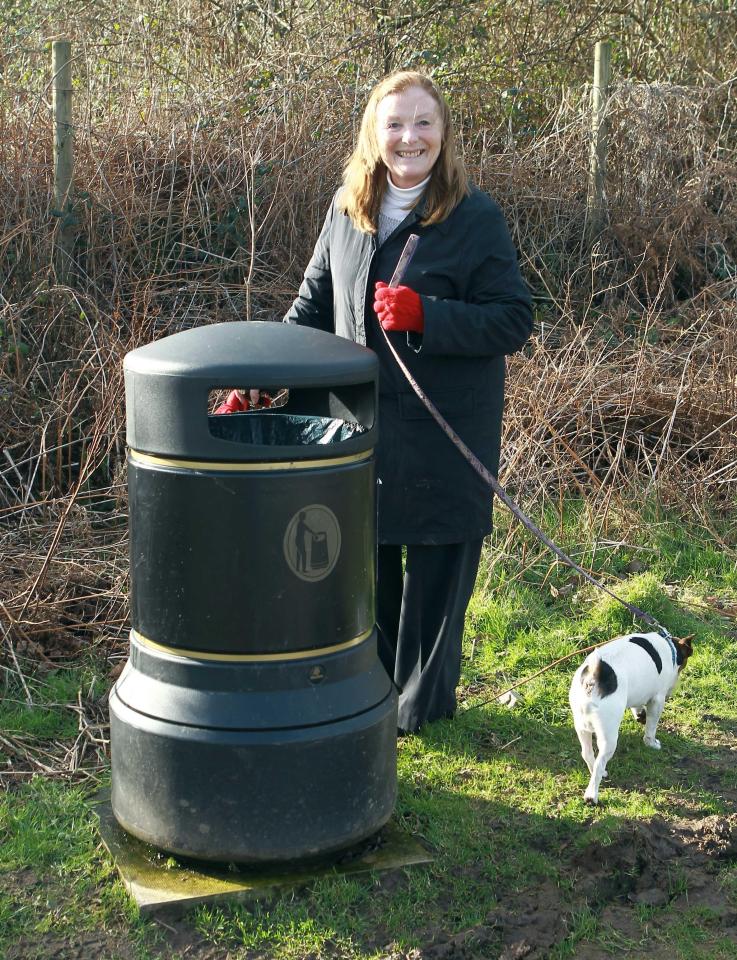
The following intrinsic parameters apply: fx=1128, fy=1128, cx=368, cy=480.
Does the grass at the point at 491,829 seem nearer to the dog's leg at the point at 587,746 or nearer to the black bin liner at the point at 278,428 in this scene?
the dog's leg at the point at 587,746

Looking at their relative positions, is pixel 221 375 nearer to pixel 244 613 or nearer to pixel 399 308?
pixel 244 613

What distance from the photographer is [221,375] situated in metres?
2.76

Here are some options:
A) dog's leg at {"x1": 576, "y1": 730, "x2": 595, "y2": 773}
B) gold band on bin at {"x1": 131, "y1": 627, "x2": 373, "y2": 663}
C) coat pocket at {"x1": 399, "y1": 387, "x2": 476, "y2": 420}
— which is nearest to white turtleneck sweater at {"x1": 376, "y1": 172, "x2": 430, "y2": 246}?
coat pocket at {"x1": 399, "y1": 387, "x2": 476, "y2": 420}

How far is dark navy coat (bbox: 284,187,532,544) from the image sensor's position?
11.4 ft

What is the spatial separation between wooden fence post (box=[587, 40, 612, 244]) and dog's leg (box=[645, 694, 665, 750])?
4.64 metres

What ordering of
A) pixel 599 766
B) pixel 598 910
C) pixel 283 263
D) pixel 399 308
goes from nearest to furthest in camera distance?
pixel 598 910 < pixel 399 308 < pixel 599 766 < pixel 283 263

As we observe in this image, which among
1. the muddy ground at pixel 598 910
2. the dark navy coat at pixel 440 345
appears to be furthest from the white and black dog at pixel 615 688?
the dark navy coat at pixel 440 345

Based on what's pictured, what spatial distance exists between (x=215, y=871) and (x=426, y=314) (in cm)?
168

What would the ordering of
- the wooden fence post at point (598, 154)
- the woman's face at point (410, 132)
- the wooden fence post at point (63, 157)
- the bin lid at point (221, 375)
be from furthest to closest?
1. the wooden fence post at point (598, 154)
2. the wooden fence post at point (63, 157)
3. the woman's face at point (410, 132)
4. the bin lid at point (221, 375)

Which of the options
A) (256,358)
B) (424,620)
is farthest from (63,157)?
(256,358)

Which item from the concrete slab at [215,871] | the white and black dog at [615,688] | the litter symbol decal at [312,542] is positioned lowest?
the concrete slab at [215,871]

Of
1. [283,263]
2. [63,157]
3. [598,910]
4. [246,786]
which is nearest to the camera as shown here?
[246,786]

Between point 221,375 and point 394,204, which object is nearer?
point 221,375

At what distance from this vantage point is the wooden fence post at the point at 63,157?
21.2 ft
